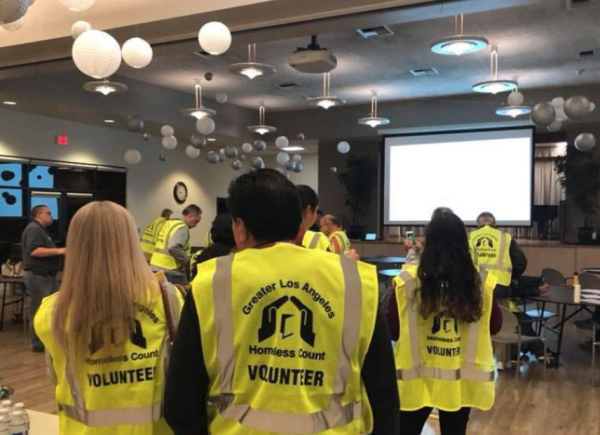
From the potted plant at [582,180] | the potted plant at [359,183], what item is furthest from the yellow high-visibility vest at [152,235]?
the potted plant at [582,180]

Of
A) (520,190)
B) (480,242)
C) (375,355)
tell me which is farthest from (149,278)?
(520,190)

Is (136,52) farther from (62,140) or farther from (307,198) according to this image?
(62,140)

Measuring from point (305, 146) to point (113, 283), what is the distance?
1295cm

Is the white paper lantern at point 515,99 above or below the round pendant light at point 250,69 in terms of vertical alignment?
above

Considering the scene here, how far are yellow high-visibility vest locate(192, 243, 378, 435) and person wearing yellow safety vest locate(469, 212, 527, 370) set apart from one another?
448cm

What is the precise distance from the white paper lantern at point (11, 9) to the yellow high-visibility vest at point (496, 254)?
4469 mm

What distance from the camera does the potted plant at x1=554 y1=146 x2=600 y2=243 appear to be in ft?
33.0

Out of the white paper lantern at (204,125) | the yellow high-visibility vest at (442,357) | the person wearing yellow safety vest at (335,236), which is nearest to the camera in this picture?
the yellow high-visibility vest at (442,357)

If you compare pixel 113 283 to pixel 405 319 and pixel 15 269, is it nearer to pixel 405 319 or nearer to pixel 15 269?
pixel 405 319

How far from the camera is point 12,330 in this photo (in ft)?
24.3

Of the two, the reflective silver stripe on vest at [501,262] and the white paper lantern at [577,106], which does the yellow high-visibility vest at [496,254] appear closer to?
the reflective silver stripe on vest at [501,262]

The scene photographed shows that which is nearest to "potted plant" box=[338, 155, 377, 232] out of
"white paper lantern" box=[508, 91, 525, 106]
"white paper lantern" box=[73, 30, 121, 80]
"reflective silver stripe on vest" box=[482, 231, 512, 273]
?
"white paper lantern" box=[508, 91, 525, 106]

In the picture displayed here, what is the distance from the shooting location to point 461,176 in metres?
10.8

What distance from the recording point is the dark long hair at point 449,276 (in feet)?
8.02
